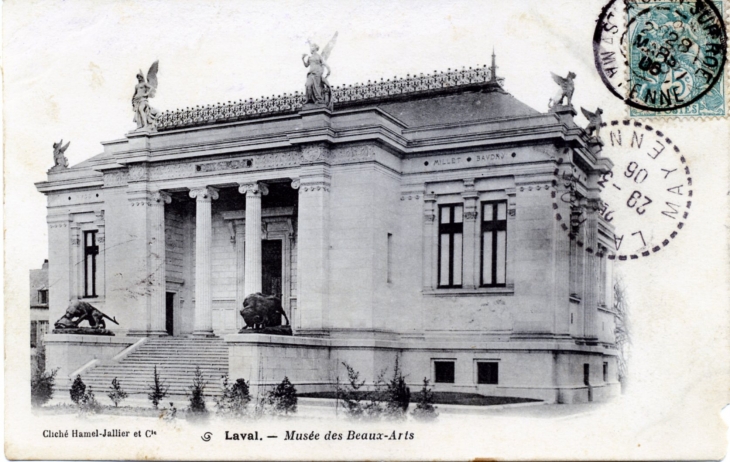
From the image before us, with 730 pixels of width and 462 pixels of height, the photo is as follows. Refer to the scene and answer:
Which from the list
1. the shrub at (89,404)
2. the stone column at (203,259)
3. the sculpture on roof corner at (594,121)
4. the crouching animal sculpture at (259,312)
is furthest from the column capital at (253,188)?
the sculpture on roof corner at (594,121)

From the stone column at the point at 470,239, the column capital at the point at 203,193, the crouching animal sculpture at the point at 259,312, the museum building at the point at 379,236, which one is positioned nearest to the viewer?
the crouching animal sculpture at the point at 259,312

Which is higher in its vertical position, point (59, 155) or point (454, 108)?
point (454, 108)

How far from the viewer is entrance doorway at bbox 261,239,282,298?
27047mm

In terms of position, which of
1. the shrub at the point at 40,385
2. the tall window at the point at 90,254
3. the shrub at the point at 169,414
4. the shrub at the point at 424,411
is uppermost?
the tall window at the point at 90,254

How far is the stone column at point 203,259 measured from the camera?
25000 millimetres

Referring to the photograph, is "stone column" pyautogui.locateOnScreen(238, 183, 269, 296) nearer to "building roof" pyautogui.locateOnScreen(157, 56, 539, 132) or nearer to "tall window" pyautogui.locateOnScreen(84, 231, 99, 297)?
"building roof" pyautogui.locateOnScreen(157, 56, 539, 132)

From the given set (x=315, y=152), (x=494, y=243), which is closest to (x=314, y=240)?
(x=315, y=152)

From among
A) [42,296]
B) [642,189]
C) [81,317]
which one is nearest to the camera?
[642,189]

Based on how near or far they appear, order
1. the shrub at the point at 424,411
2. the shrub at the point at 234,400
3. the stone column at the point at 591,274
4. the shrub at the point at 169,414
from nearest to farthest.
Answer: the shrub at the point at 424,411, the shrub at the point at 169,414, the shrub at the point at 234,400, the stone column at the point at 591,274

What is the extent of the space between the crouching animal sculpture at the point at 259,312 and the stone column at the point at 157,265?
14.6 ft

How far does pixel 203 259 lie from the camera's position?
82.9 ft

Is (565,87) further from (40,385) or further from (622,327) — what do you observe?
(40,385)

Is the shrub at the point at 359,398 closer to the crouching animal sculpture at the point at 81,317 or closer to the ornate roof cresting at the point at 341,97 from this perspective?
the crouching animal sculpture at the point at 81,317

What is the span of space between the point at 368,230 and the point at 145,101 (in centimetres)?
658
